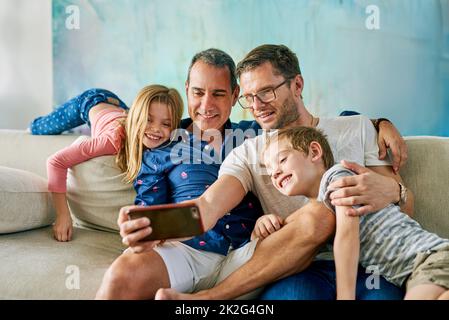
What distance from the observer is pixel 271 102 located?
73.3 inches

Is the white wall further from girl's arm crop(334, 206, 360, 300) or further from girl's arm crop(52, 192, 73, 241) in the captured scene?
girl's arm crop(334, 206, 360, 300)

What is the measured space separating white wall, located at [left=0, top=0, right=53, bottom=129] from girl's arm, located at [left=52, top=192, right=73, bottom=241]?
3.30 ft

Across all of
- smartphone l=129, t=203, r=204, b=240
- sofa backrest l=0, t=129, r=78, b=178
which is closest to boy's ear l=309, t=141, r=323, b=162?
smartphone l=129, t=203, r=204, b=240

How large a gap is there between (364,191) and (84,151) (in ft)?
3.32

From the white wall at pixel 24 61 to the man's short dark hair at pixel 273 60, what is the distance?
1.38 meters

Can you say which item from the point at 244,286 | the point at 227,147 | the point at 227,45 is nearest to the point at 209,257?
the point at 244,286

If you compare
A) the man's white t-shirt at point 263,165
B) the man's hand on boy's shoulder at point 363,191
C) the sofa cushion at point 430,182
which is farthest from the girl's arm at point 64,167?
the sofa cushion at point 430,182

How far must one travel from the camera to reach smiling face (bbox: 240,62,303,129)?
73.1 inches

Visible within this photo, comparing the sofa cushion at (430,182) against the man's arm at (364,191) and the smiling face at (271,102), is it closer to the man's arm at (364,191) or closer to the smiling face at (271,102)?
the man's arm at (364,191)

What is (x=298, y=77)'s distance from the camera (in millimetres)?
1924

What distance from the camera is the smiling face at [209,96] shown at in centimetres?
194

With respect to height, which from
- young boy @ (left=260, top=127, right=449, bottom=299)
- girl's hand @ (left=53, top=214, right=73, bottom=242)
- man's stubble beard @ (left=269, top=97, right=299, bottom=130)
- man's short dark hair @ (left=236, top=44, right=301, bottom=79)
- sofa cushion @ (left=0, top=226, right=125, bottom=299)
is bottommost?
sofa cushion @ (left=0, top=226, right=125, bottom=299)
